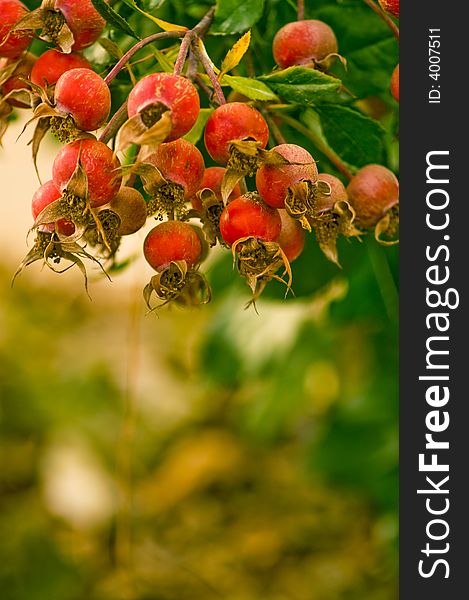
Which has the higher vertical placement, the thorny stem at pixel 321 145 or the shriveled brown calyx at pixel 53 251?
the thorny stem at pixel 321 145

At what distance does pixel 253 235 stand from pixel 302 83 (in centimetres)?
13

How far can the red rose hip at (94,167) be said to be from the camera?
0.54 meters

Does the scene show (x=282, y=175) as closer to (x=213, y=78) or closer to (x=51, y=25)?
(x=213, y=78)

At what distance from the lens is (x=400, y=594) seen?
0.79 meters

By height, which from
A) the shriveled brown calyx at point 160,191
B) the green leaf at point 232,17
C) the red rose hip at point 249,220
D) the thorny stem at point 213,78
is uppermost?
the green leaf at point 232,17

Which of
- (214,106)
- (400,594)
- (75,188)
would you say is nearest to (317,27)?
(214,106)

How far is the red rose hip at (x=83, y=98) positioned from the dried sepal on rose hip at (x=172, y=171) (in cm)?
4

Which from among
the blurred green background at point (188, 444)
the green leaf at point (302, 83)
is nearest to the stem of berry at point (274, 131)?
the green leaf at point (302, 83)

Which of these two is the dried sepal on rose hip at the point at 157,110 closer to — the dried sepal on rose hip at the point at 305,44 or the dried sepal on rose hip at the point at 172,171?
the dried sepal on rose hip at the point at 172,171

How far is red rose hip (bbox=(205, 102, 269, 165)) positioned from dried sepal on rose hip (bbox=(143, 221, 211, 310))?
61 millimetres

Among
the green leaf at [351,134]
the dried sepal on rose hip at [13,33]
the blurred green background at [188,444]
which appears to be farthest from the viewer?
the blurred green background at [188,444]

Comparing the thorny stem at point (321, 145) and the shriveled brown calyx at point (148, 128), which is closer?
the shriveled brown calyx at point (148, 128)

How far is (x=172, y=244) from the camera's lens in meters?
0.60

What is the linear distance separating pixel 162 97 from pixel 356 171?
298 millimetres
